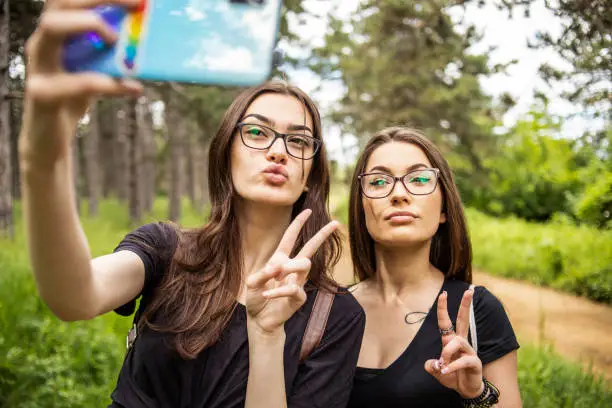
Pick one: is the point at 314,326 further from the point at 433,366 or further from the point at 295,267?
the point at 433,366

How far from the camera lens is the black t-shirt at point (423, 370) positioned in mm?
2082

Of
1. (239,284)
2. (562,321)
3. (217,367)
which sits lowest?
(562,321)

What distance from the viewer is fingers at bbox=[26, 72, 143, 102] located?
0.88 m

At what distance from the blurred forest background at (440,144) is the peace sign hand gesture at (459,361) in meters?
1.08

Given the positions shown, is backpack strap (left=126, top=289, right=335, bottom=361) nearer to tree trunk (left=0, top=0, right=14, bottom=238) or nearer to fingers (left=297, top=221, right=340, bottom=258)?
fingers (left=297, top=221, right=340, bottom=258)

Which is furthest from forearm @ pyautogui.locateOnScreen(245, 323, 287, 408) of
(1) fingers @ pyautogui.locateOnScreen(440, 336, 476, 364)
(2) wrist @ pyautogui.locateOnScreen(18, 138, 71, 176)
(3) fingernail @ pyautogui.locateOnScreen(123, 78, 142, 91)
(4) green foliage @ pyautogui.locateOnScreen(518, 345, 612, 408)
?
(4) green foliage @ pyautogui.locateOnScreen(518, 345, 612, 408)

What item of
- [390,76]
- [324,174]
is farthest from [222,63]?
[390,76]

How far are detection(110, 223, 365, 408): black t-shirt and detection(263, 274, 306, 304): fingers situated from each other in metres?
0.22

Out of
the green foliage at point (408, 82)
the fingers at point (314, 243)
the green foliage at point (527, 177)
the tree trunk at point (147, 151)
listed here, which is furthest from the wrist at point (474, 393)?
the tree trunk at point (147, 151)

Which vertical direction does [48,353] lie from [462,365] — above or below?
below

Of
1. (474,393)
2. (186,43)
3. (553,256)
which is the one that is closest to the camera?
(186,43)

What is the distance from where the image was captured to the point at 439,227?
8.73ft

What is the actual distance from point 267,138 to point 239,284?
555mm

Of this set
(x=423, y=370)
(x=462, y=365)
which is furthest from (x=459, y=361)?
(x=423, y=370)
